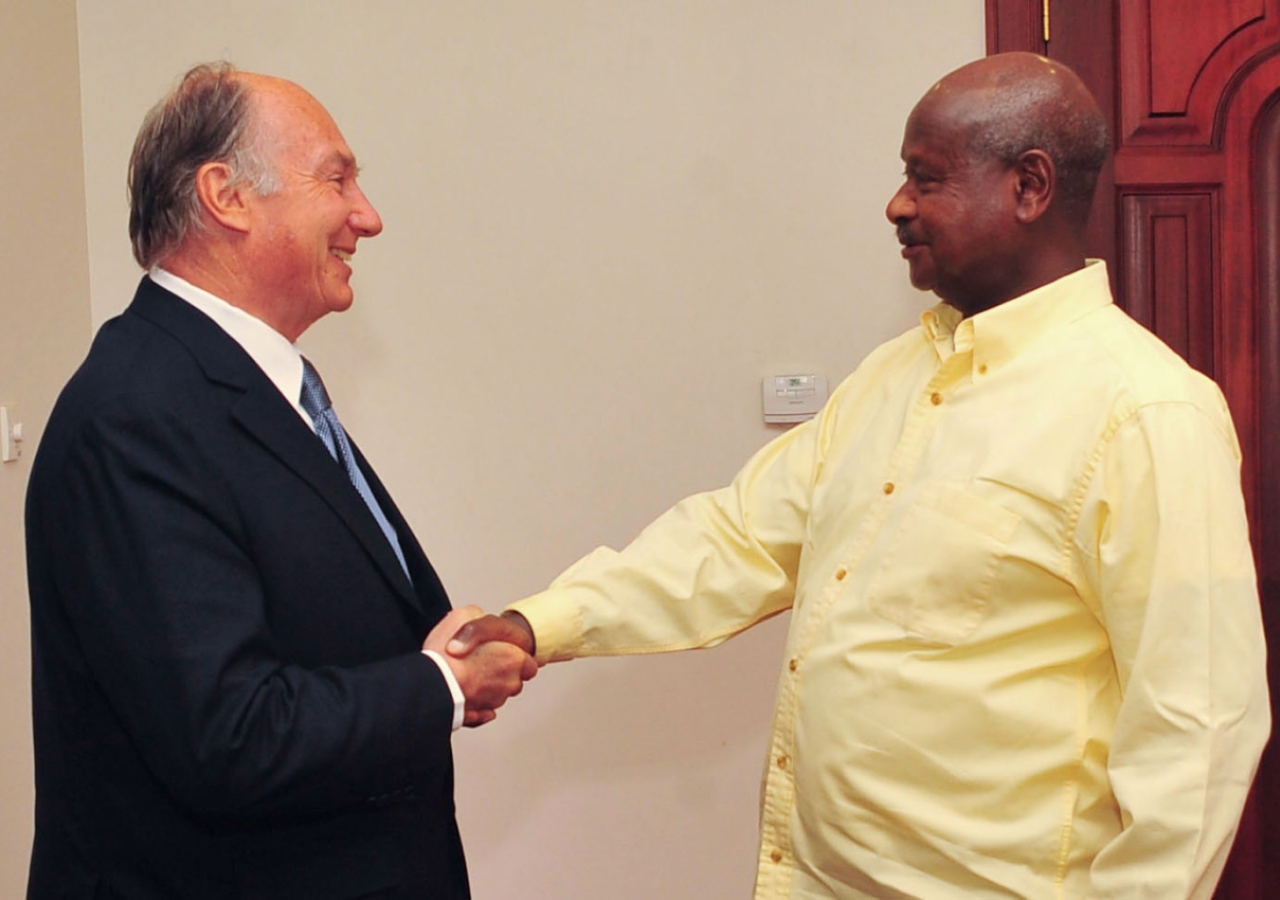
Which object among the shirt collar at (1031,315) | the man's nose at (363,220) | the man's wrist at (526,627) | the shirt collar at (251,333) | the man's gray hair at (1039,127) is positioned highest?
the man's gray hair at (1039,127)

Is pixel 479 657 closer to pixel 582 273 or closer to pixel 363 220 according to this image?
pixel 363 220

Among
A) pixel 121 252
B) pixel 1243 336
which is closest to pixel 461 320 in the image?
pixel 121 252

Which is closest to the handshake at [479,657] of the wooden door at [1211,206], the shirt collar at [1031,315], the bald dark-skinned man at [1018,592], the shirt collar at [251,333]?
the bald dark-skinned man at [1018,592]

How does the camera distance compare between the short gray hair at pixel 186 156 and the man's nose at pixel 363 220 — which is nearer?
the short gray hair at pixel 186 156

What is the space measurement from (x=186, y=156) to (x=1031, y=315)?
1020 millimetres

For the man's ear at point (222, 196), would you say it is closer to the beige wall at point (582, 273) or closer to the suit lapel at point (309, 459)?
the suit lapel at point (309, 459)

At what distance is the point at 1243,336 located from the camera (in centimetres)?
222

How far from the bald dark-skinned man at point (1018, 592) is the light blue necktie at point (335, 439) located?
0.18 metres

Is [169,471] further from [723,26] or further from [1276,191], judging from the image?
[1276,191]

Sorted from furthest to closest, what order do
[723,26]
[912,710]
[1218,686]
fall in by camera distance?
[723,26]
[912,710]
[1218,686]

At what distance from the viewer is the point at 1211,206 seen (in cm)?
222

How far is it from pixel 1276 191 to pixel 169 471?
190cm

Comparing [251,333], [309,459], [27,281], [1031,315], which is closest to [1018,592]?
[1031,315]

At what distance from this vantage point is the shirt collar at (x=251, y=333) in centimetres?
148
